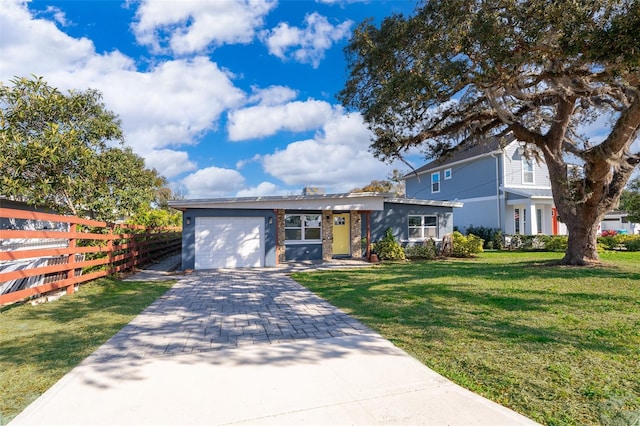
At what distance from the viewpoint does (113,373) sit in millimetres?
3639

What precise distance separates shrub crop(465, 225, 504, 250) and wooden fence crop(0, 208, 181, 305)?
59.9 ft

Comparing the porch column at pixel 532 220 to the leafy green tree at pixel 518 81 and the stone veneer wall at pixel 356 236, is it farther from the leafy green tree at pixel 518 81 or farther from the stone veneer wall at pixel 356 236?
the stone veneer wall at pixel 356 236

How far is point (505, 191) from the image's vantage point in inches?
826

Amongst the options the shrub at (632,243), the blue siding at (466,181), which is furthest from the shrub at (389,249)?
the shrub at (632,243)

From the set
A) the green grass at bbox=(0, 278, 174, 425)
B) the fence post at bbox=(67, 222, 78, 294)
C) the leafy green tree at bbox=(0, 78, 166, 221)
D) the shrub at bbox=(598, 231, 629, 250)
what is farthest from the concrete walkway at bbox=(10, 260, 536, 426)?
the shrub at bbox=(598, 231, 629, 250)

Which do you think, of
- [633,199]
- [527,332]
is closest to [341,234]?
[527,332]

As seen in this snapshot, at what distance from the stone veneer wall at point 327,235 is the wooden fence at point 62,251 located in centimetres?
746

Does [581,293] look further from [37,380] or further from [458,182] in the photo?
[458,182]

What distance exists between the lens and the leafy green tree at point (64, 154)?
909cm

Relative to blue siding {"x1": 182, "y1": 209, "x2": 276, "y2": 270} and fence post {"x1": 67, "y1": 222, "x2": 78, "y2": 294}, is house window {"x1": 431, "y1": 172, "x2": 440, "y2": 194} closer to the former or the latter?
blue siding {"x1": 182, "y1": 209, "x2": 276, "y2": 270}

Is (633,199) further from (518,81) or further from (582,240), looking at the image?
(518,81)

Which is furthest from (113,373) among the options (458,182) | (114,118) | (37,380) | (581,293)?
(458,182)

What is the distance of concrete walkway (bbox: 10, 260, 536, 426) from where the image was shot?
109 inches

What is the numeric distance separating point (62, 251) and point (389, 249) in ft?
38.0
